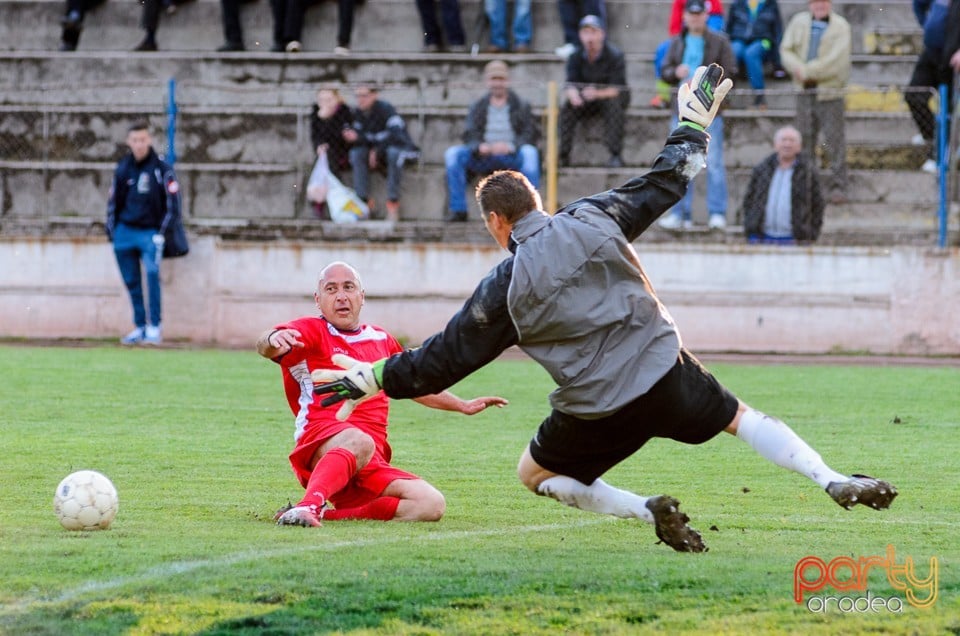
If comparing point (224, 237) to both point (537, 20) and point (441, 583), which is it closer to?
point (537, 20)

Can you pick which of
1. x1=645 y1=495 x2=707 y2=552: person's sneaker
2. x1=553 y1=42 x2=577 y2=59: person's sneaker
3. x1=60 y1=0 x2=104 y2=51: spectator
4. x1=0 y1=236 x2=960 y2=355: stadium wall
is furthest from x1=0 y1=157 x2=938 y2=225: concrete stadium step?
x1=645 y1=495 x2=707 y2=552: person's sneaker

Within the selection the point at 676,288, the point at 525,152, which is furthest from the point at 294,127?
the point at 676,288

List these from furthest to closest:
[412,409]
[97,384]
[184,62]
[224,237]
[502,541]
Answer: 1. [184,62]
2. [224,237]
3. [97,384]
4. [412,409]
5. [502,541]

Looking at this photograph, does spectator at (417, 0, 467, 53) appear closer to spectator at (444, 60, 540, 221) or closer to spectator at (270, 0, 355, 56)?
spectator at (270, 0, 355, 56)

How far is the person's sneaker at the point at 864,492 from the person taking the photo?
6.07 metres

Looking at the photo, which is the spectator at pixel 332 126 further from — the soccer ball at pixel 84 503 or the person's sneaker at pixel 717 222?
the soccer ball at pixel 84 503

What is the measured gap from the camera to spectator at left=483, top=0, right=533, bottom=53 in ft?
70.8

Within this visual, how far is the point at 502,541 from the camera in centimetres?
693

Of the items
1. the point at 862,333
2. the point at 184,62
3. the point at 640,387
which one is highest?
the point at 184,62

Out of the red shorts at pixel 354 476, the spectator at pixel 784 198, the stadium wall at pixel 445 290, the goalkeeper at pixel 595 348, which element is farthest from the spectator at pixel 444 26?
the goalkeeper at pixel 595 348

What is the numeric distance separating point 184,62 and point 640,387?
1705 cm

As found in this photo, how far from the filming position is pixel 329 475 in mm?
7277

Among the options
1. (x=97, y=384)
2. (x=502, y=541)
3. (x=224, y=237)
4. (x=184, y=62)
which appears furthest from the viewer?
(x=184, y=62)

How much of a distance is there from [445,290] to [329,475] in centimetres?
1078
